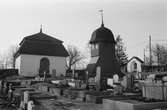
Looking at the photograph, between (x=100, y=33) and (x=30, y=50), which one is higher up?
(x=100, y=33)

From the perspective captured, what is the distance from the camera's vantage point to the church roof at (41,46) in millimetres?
30438

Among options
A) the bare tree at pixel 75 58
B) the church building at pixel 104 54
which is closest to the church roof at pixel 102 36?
the church building at pixel 104 54

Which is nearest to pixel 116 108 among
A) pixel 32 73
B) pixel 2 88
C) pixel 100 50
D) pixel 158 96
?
pixel 158 96

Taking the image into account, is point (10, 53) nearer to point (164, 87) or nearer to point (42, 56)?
point (42, 56)

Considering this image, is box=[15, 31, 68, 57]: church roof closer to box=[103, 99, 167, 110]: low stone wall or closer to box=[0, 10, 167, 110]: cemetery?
box=[0, 10, 167, 110]: cemetery

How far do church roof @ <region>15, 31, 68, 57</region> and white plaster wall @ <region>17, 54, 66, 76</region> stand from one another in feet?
2.29

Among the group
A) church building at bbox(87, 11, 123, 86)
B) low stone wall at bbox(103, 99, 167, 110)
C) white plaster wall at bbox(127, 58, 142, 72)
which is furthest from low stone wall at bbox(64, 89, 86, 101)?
white plaster wall at bbox(127, 58, 142, 72)

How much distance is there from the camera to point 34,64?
99.3 ft

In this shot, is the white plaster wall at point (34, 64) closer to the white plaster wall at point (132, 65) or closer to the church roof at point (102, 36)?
the church roof at point (102, 36)

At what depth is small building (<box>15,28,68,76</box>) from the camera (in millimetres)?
29719

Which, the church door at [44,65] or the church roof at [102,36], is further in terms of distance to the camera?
the church door at [44,65]

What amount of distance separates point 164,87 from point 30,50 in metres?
25.8

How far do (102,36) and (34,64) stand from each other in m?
12.3

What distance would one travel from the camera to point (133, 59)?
134 ft
